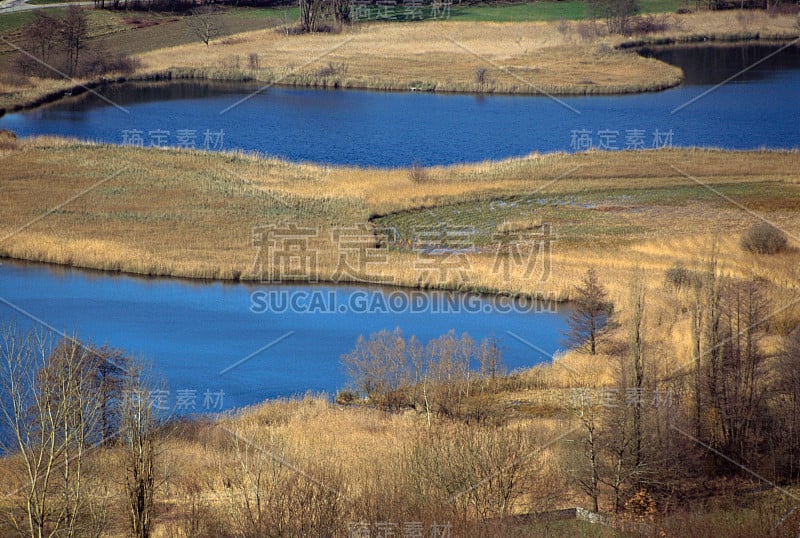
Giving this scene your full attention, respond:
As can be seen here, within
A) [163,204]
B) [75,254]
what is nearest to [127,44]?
[163,204]

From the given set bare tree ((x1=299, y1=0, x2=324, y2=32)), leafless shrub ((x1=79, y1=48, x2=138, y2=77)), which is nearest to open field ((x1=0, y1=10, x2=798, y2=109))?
leafless shrub ((x1=79, y1=48, x2=138, y2=77))

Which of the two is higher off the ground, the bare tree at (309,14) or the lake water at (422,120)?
the bare tree at (309,14)

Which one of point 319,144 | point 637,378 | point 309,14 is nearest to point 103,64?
point 309,14

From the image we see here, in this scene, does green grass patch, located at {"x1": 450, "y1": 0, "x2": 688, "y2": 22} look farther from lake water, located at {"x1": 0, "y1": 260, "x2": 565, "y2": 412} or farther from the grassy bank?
lake water, located at {"x1": 0, "y1": 260, "x2": 565, "y2": 412}

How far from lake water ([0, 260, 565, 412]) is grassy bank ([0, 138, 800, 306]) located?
3.48 feet

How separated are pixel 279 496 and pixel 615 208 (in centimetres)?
2865

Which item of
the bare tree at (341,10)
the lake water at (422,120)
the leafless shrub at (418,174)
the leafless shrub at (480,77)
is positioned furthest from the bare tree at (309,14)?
the leafless shrub at (418,174)

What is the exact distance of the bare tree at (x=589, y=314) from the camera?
28.7 m

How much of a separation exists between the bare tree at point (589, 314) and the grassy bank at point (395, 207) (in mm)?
1128

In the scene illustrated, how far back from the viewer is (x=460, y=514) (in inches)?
692

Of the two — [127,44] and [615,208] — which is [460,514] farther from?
[127,44]

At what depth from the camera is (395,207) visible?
42.5m

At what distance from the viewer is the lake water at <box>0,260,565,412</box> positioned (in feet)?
91.2

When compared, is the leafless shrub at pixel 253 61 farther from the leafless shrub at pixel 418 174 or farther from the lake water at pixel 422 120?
the leafless shrub at pixel 418 174
